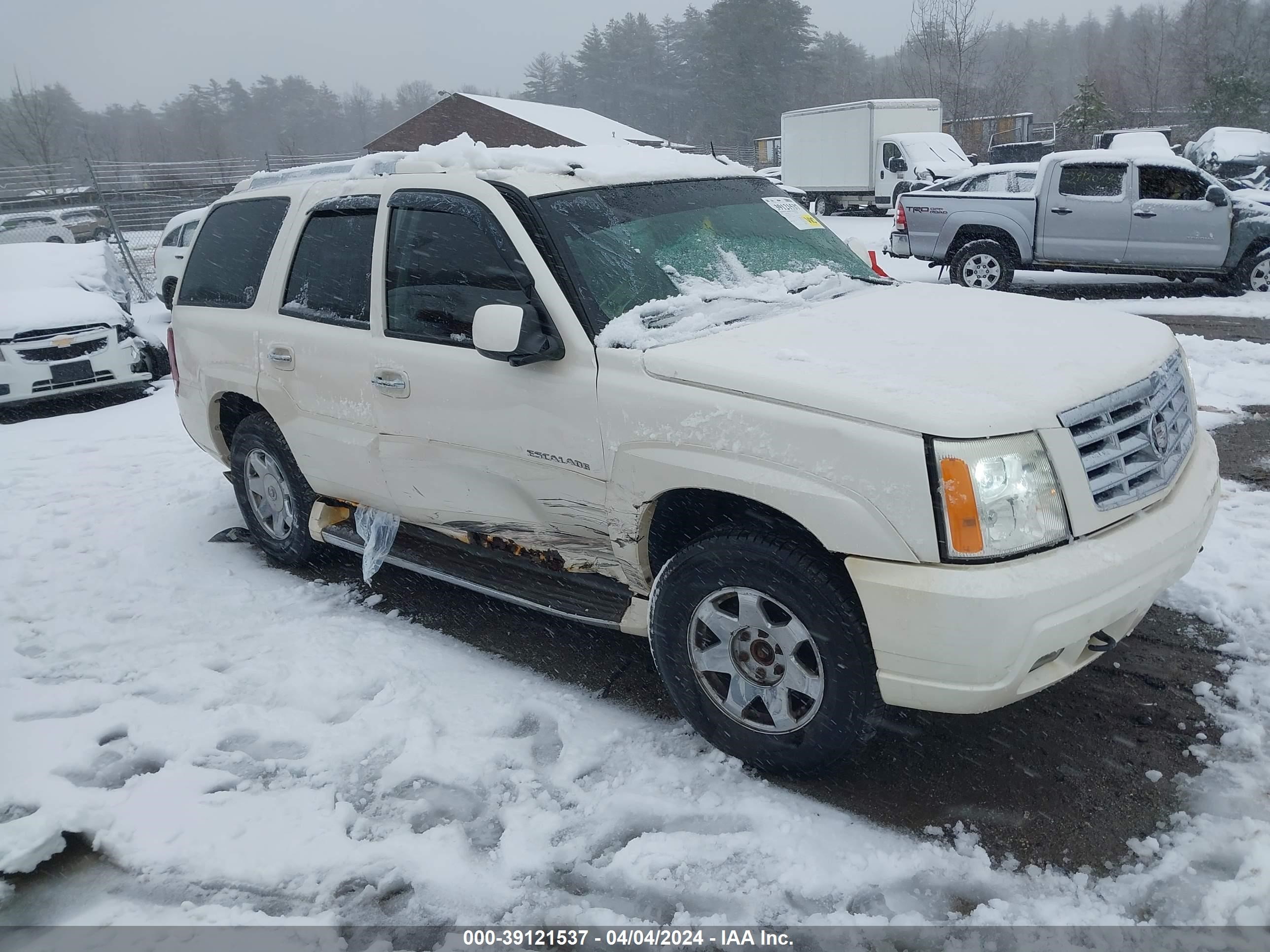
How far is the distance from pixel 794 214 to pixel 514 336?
1.78m

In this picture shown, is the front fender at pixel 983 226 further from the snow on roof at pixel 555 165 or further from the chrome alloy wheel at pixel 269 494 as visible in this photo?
the chrome alloy wheel at pixel 269 494

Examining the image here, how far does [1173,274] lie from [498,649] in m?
10.8

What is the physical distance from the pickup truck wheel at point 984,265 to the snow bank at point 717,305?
358 inches

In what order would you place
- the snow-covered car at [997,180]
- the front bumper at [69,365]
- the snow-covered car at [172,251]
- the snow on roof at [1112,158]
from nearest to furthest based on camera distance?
the front bumper at [69,365] → the snow on roof at [1112,158] → the snow-covered car at [997,180] → the snow-covered car at [172,251]

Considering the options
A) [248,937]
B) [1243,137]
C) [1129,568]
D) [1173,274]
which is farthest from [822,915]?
[1243,137]

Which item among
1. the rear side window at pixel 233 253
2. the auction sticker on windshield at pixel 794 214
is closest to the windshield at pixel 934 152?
the auction sticker on windshield at pixel 794 214

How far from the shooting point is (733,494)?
9.61 ft

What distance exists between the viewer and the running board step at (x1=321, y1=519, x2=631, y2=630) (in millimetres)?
3447

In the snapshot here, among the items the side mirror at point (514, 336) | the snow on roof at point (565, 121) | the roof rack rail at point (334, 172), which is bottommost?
the side mirror at point (514, 336)

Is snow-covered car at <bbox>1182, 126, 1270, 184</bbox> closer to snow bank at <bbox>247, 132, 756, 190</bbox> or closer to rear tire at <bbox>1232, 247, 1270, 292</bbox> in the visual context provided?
rear tire at <bbox>1232, 247, 1270, 292</bbox>

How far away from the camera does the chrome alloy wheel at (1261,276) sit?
10820mm

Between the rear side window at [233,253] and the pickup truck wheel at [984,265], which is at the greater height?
the rear side window at [233,253]

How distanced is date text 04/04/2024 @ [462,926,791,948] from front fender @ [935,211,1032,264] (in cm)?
1129

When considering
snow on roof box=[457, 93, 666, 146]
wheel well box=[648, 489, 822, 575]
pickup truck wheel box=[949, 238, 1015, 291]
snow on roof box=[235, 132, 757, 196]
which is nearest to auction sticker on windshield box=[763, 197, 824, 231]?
snow on roof box=[235, 132, 757, 196]
